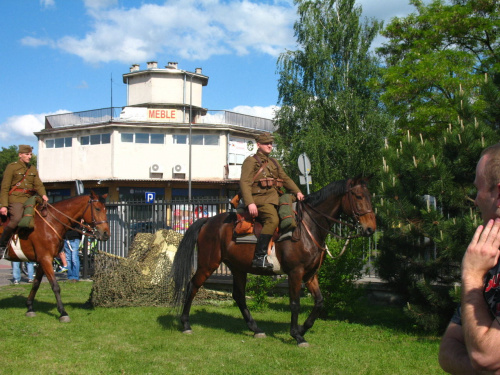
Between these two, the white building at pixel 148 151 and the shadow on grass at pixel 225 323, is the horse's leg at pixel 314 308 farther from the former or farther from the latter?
the white building at pixel 148 151

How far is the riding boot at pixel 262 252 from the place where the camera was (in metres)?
7.85

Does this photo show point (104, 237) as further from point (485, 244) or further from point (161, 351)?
point (485, 244)

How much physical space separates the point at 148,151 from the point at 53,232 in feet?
124

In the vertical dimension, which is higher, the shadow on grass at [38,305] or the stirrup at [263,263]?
the stirrup at [263,263]

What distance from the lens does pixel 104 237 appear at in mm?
10000

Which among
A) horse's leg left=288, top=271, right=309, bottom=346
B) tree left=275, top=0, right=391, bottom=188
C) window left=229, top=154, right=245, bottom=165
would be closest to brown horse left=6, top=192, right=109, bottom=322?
horse's leg left=288, top=271, right=309, bottom=346

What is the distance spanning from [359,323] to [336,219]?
2.35 metres

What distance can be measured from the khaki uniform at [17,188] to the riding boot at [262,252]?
452 cm

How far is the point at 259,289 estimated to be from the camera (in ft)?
34.7

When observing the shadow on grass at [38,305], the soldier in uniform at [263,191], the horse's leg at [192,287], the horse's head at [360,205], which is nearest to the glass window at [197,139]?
the shadow on grass at [38,305]

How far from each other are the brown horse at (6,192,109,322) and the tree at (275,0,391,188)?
2621cm

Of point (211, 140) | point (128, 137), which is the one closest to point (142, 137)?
point (128, 137)

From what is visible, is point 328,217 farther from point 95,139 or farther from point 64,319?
point 95,139

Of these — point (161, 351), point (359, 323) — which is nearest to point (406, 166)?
point (359, 323)
